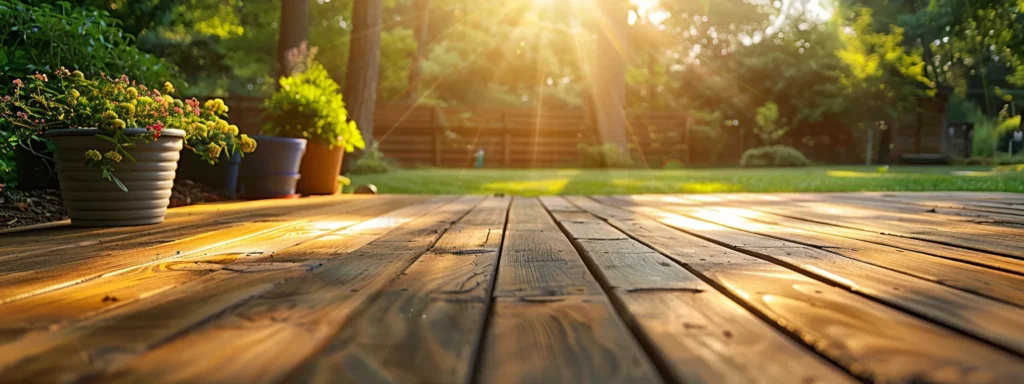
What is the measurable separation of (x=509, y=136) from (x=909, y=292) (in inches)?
561

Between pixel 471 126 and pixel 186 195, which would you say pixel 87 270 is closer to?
pixel 186 195

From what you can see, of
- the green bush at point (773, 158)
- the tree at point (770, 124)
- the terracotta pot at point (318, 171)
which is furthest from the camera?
the tree at point (770, 124)

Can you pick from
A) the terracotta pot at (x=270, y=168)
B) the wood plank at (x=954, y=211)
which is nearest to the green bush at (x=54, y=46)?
the terracotta pot at (x=270, y=168)

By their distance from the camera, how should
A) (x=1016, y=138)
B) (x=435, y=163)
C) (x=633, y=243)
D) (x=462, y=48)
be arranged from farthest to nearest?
1. (x=462, y=48)
2. (x=435, y=163)
3. (x=1016, y=138)
4. (x=633, y=243)

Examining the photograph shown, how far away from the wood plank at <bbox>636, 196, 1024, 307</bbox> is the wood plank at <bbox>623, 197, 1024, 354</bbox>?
4 centimetres

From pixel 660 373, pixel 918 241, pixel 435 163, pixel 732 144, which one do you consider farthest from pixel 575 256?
pixel 732 144

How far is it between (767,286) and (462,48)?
19265 millimetres

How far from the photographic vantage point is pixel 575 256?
1440mm

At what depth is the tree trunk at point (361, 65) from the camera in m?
8.55

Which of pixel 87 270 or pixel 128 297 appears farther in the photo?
pixel 87 270

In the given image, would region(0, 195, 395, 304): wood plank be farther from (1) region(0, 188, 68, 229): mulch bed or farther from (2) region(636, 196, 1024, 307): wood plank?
(2) region(636, 196, 1024, 307): wood plank

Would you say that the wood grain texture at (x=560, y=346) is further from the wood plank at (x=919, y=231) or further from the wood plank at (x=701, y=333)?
the wood plank at (x=919, y=231)

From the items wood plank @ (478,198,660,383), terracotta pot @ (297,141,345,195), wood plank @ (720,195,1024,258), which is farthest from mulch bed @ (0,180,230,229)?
wood plank @ (720,195,1024,258)

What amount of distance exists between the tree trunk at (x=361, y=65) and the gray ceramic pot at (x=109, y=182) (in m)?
6.24
